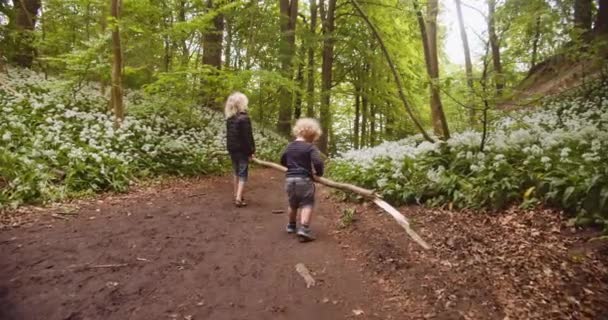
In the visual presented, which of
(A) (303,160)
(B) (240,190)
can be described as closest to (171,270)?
(A) (303,160)

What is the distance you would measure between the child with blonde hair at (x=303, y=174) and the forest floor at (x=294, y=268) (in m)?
0.41

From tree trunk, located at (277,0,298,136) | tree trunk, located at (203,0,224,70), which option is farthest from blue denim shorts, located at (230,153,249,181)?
tree trunk, located at (203,0,224,70)

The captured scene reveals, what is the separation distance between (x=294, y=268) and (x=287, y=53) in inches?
434

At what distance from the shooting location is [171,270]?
4562 mm

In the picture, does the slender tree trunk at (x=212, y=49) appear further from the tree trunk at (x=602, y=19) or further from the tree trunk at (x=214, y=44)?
the tree trunk at (x=602, y=19)

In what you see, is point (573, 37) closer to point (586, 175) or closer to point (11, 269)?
point (586, 175)

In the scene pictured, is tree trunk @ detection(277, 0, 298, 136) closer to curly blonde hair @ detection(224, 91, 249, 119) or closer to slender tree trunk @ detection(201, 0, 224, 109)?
slender tree trunk @ detection(201, 0, 224, 109)

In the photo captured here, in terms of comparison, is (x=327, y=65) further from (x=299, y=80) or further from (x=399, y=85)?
(x=399, y=85)

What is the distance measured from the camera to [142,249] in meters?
5.08

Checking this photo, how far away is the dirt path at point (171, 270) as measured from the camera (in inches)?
146

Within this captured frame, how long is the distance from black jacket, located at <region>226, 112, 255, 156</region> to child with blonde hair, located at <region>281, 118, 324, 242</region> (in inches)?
77.6

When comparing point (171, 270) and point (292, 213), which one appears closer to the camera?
point (171, 270)

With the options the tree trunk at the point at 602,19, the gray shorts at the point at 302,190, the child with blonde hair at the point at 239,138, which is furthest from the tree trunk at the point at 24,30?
the tree trunk at the point at 602,19

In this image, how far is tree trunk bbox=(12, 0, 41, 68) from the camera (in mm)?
12219
